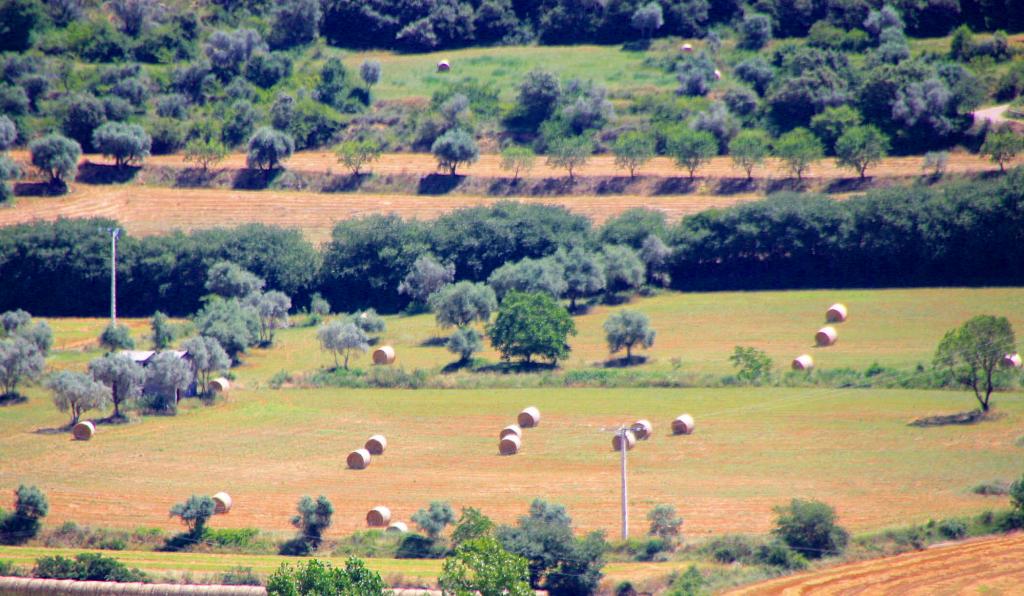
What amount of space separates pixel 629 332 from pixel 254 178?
45343 millimetres

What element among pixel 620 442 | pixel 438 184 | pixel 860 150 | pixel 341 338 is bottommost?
pixel 620 442

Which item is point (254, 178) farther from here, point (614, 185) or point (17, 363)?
point (17, 363)

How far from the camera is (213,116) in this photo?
11931cm

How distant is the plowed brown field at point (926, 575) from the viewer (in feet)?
132

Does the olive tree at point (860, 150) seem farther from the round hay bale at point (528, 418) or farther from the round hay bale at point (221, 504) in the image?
the round hay bale at point (221, 504)

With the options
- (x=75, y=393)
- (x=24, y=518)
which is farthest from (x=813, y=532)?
(x=75, y=393)

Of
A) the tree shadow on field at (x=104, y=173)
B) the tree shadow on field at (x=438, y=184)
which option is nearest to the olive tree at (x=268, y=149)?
the tree shadow on field at (x=104, y=173)

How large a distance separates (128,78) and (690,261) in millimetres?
57005

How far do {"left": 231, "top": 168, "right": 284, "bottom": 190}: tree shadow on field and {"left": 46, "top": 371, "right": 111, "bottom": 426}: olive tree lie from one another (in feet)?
145

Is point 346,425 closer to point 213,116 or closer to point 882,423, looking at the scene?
point 882,423

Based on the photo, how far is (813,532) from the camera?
43625 mm

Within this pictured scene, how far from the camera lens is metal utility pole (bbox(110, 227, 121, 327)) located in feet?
279

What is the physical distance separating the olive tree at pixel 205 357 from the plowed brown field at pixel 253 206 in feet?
93.8

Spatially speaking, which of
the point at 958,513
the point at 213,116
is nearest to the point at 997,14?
the point at 213,116
